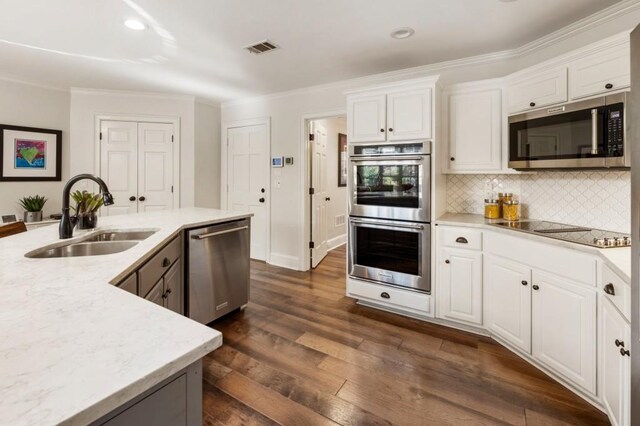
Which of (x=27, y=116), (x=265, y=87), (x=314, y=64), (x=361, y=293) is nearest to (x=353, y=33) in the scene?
(x=314, y=64)

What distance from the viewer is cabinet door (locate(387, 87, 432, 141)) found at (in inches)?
106

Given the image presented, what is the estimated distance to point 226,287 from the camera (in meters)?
2.78

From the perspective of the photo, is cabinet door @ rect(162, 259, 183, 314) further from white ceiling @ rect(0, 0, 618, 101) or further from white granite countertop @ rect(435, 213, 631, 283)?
white granite countertop @ rect(435, 213, 631, 283)

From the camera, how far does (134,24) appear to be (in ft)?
8.43

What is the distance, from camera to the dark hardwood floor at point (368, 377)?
67.2 inches

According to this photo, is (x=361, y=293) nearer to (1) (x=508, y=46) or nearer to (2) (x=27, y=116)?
(1) (x=508, y=46)

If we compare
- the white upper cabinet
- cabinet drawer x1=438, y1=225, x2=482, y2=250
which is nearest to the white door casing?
the white upper cabinet

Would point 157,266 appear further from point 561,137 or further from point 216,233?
point 561,137

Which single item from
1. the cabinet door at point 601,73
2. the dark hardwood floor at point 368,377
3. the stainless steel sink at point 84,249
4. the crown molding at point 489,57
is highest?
the crown molding at point 489,57

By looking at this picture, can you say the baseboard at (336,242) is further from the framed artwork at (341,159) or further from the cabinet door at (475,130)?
the cabinet door at (475,130)

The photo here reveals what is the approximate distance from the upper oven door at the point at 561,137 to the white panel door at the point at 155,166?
14.2ft

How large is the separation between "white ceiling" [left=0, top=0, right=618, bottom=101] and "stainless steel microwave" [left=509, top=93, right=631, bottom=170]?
0.80 metres

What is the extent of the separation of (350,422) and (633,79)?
1.87 m

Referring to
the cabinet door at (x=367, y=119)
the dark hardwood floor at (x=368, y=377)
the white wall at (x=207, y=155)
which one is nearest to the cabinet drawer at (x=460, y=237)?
the dark hardwood floor at (x=368, y=377)
